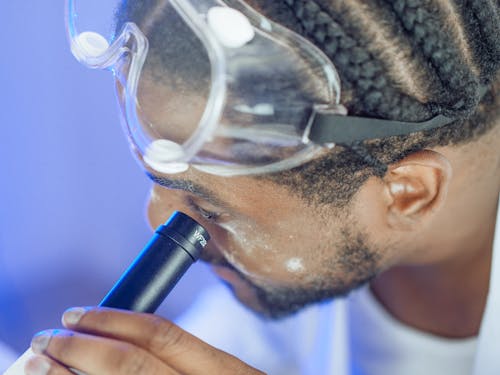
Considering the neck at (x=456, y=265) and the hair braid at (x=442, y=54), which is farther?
the neck at (x=456, y=265)

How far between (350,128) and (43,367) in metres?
0.36

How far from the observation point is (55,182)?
1284 mm

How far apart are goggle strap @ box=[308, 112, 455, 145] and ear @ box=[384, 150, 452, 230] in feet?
0.24

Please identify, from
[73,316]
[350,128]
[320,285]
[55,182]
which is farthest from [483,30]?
[55,182]

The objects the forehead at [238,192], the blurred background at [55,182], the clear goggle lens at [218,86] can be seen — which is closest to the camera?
the clear goggle lens at [218,86]

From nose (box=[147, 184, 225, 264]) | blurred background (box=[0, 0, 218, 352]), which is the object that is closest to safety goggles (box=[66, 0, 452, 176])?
nose (box=[147, 184, 225, 264])

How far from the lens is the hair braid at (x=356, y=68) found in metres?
0.62

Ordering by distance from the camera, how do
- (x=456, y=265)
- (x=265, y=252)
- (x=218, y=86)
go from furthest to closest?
(x=456, y=265) < (x=265, y=252) < (x=218, y=86)

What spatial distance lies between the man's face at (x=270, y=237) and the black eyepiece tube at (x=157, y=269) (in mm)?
47

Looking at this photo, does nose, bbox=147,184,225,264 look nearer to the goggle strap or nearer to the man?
the man

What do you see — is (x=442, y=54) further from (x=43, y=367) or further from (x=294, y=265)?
(x=43, y=367)

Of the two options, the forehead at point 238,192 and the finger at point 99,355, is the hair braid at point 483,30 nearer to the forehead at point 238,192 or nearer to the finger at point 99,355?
the forehead at point 238,192

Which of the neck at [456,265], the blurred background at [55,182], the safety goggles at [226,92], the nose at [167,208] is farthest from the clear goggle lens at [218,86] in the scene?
the blurred background at [55,182]

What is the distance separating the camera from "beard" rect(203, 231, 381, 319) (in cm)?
85
